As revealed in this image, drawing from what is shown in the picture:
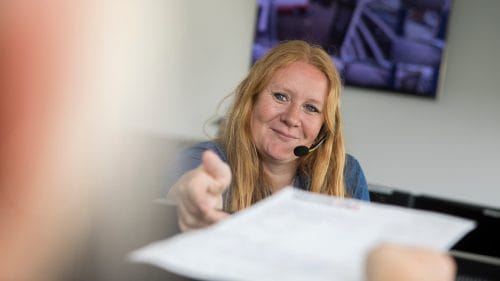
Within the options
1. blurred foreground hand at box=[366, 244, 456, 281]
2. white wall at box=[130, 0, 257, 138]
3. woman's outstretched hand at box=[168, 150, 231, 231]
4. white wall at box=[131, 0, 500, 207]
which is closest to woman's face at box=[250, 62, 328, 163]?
woman's outstretched hand at box=[168, 150, 231, 231]

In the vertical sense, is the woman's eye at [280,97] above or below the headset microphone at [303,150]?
above

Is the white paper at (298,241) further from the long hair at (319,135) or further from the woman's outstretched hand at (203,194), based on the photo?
the long hair at (319,135)

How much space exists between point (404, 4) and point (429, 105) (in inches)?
24.1

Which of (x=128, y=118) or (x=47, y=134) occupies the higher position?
(x=47, y=134)

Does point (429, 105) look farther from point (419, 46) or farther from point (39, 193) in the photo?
point (39, 193)

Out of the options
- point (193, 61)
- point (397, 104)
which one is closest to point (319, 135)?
point (397, 104)

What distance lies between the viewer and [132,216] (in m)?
0.94

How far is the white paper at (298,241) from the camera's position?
0.63 metres

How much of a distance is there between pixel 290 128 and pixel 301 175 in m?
0.12

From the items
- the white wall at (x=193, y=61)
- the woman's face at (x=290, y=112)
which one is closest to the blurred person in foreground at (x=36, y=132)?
the woman's face at (x=290, y=112)

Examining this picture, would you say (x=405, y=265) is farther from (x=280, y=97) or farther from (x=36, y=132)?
(x=280, y=97)

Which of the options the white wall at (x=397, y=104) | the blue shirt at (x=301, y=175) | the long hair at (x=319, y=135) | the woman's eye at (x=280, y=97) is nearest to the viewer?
the blue shirt at (x=301, y=175)

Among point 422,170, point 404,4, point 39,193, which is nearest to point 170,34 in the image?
point 404,4

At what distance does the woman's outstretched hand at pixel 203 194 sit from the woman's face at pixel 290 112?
847mm
